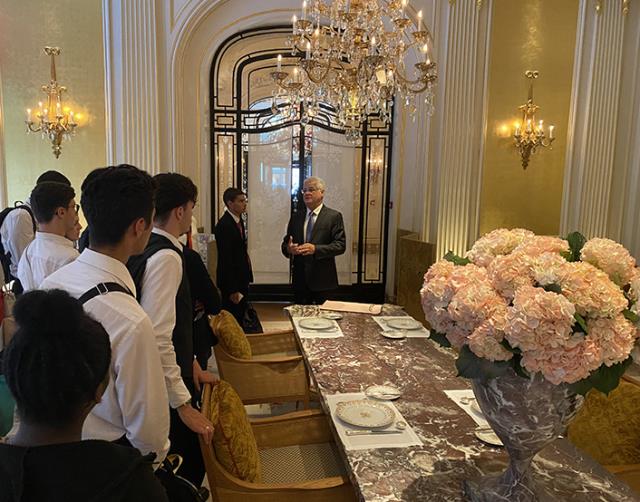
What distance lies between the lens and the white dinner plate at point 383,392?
2.21 m

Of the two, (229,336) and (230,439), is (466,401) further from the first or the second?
(229,336)

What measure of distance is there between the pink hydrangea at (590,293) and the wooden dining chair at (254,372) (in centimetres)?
200

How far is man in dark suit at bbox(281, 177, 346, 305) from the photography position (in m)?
4.81

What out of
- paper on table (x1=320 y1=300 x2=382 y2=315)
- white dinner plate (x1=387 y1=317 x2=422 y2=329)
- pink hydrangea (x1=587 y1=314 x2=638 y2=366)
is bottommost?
paper on table (x1=320 y1=300 x2=382 y2=315)

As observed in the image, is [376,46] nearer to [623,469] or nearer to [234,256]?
[234,256]

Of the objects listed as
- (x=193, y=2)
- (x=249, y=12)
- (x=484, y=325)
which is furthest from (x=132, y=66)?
(x=484, y=325)

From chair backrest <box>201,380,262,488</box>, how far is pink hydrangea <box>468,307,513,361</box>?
939 millimetres

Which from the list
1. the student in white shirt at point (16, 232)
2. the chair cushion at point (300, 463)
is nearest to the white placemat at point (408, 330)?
the chair cushion at point (300, 463)

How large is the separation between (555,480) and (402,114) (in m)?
6.12

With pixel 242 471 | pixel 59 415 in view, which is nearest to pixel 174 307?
pixel 242 471

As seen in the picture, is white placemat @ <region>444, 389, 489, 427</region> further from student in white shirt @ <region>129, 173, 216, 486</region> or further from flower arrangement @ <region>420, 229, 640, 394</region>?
student in white shirt @ <region>129, 173, 216, 486</region>

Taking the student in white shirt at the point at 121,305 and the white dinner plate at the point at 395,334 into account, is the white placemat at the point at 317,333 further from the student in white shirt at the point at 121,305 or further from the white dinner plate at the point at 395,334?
the student in white shirt at the point at 121,305

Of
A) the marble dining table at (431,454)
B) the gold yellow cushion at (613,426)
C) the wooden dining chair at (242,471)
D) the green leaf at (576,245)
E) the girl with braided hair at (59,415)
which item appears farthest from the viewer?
the gold yellow cushion at (613,426)

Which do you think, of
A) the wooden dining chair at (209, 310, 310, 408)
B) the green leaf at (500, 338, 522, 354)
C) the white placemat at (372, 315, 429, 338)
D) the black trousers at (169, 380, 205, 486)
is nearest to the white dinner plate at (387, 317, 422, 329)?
the white placemat at (372, 315, 429, 338)
